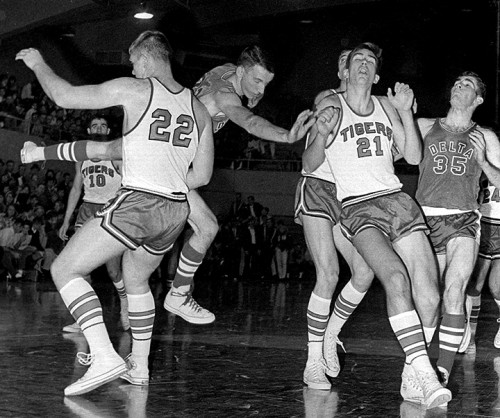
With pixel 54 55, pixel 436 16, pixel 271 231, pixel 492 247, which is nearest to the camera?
pixel 492 247

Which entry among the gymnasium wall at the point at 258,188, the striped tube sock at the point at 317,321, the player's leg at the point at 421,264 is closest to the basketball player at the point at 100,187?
the striped tube sock at the point at 317,321

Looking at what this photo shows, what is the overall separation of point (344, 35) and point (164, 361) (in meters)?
20.4

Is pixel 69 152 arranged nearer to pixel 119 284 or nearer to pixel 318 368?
pixel 318 368

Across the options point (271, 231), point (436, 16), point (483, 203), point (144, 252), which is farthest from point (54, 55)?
point (144, 252)

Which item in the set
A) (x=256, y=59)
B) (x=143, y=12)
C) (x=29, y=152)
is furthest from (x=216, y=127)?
(x=143, y=12)

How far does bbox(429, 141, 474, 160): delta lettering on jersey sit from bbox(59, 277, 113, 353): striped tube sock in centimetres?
255

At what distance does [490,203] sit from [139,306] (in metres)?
3.62

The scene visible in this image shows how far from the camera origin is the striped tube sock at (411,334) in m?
4.54

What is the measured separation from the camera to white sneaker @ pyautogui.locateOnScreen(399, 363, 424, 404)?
14.9ft

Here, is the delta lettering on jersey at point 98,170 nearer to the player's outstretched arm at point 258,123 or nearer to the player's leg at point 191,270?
the player's leg at point 191,270

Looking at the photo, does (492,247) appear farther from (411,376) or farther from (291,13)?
(291,13)

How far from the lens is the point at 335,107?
16.0 feet

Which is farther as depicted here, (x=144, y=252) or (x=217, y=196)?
A: (x=217, y=196)

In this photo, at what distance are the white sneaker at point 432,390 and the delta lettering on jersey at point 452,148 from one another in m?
1.77
